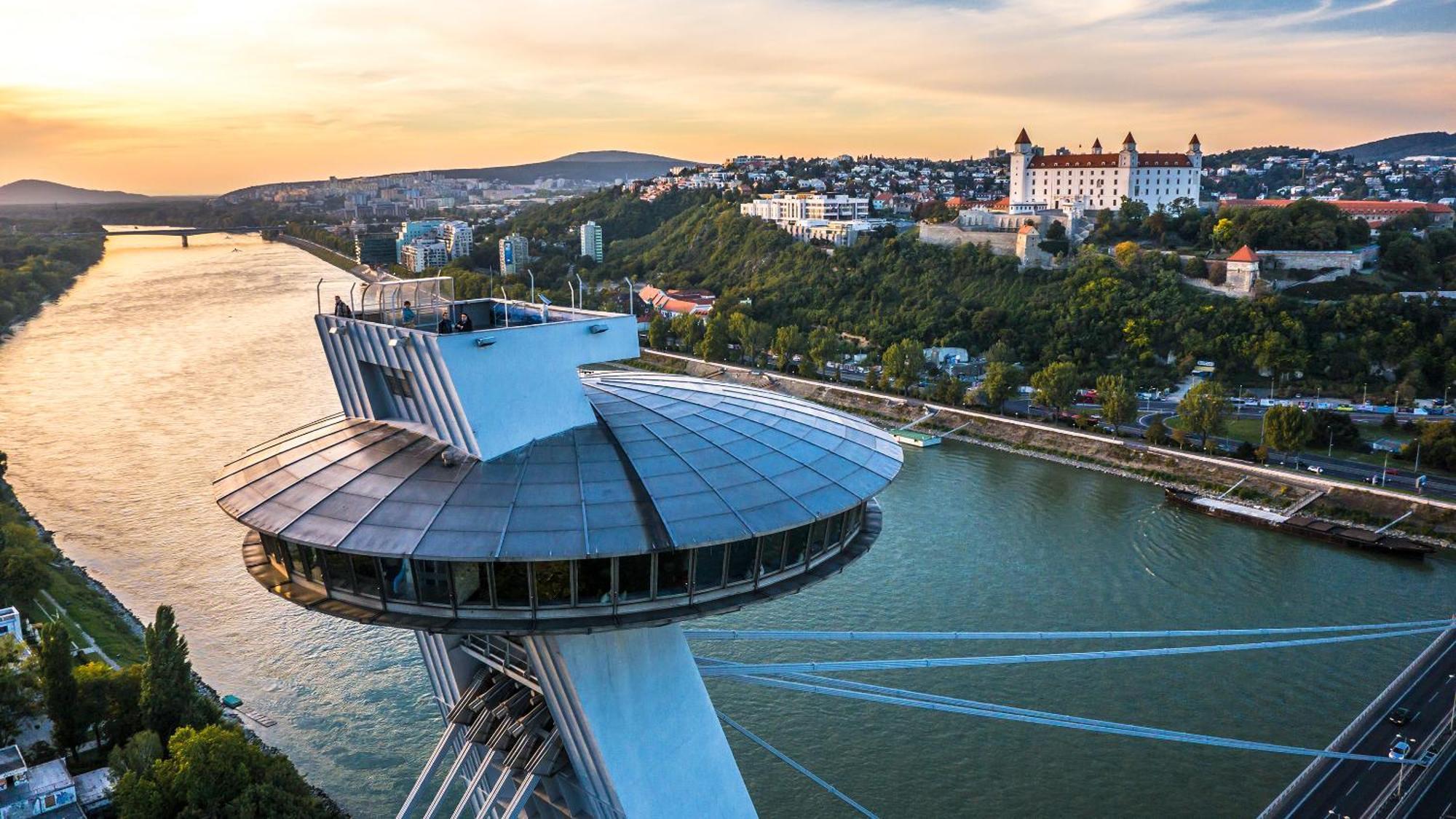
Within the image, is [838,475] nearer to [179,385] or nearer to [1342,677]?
[1342,677]

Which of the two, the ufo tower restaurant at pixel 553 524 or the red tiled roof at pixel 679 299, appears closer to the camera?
the ufo tower restaurant at pixel 553 524

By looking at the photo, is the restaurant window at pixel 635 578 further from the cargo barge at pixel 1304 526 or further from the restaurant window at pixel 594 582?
the cargo barge at pixel 1304 526

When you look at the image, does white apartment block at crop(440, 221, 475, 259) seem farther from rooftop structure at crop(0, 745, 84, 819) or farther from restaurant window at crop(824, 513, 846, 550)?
restaurant window at crop(824, 513, 846, 550)

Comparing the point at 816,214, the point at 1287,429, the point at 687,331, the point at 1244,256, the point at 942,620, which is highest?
the point at 816,214

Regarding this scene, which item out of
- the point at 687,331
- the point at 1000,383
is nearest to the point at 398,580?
the point at 1000,383

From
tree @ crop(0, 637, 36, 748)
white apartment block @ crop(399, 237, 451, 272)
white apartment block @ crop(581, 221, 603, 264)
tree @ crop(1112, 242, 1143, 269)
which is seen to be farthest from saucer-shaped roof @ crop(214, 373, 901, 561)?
white apartment block @ crop(399, 237, 451, 272)

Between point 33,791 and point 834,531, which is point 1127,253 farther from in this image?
point 33,791

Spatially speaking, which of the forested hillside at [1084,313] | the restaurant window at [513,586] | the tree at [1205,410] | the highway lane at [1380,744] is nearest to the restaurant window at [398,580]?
the restaurant window at [513,586]
